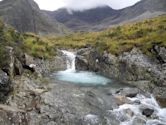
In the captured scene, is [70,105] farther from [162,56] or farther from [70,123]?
[162,56]

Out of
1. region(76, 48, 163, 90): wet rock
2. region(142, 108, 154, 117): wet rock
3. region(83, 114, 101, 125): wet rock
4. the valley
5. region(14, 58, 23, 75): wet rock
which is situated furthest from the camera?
region(76, 48, 163, 90): wet rock

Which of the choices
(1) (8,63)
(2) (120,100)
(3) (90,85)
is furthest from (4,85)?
(3) (90,85)

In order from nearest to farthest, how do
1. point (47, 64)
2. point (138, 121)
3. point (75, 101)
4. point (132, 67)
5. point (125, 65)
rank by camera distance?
1. point (138, 121)
2. point (75, 101)
3. point (132, 67)
4. point (125, 65)
5. point (47, 64)

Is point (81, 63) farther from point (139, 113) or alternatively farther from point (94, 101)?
point (139, 113)

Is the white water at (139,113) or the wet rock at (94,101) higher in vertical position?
the wet rock at (94,101)

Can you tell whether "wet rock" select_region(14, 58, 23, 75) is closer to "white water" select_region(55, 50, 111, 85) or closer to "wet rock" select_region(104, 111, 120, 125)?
"white water" select_region(55, 50, 111, 85)

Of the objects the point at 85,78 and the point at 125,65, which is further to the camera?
the point at 125,65

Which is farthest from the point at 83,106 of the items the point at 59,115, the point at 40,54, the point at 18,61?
the point at 40,54

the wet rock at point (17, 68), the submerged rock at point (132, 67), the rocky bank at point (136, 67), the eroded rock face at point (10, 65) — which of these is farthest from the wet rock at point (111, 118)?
the submerged rock at point (132, 67)

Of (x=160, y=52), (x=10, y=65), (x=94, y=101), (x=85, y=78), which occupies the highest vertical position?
(x=160, y=52)

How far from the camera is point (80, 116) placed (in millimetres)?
38531

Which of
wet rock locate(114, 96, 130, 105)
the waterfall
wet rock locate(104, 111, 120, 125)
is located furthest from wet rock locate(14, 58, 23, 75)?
the waterfall

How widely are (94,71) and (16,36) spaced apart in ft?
63.4

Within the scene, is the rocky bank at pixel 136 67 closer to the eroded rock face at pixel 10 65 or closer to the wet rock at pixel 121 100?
the wet rock at pixel 121 100
